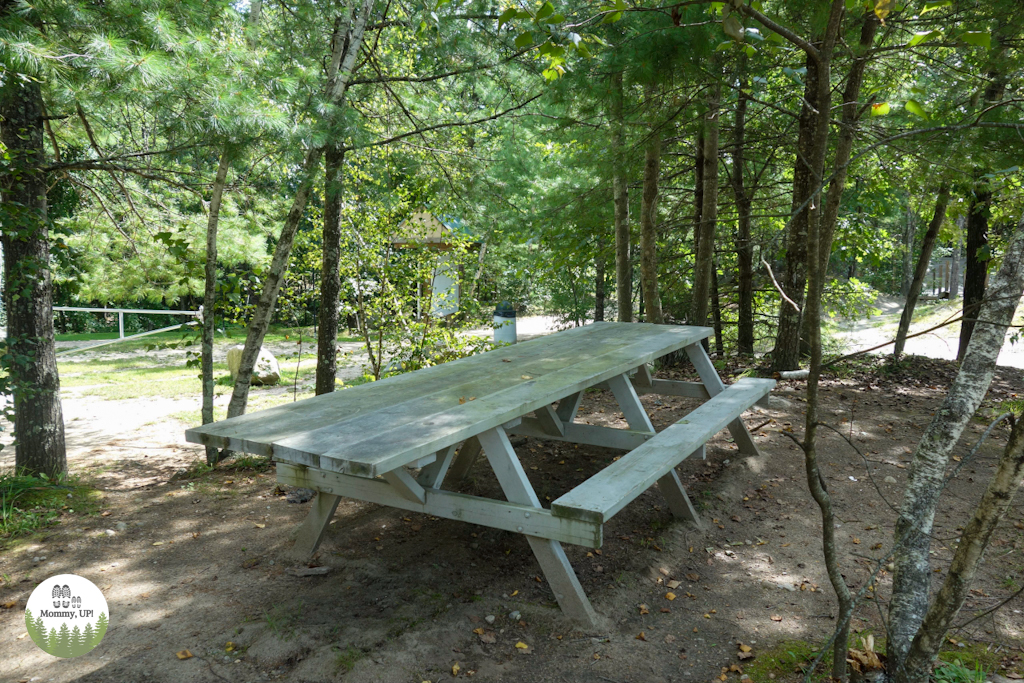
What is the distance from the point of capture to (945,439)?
2080mm

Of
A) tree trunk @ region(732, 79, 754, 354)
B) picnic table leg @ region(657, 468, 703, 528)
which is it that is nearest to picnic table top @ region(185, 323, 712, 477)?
picnic table leg @ region(657, 468, 703, 528)

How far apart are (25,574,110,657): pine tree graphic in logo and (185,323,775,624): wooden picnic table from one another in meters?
0.88

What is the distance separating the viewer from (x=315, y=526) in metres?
3.39

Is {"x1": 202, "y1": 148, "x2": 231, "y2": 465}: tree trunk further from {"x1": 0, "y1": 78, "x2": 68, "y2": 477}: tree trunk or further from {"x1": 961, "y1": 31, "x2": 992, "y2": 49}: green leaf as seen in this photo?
{"x1": 961, "y1": 31, "x2": 992, "y2": 49}: green leaf

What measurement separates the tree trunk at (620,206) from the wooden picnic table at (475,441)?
2.18 m

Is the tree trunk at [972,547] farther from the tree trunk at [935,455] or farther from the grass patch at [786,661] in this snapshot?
the grass patch at [786,661]

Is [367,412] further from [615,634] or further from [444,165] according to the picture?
[444,165]

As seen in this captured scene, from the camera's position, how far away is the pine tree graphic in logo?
267 centimetres

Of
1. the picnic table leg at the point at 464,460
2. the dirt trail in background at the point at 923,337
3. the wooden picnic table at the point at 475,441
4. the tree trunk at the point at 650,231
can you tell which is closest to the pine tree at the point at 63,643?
the wooden picnic table at the point at 475,441

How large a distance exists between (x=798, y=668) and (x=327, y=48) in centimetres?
541

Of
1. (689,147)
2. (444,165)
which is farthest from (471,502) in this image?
(689,147)

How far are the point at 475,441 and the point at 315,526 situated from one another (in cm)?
111

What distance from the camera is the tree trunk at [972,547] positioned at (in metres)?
1.90

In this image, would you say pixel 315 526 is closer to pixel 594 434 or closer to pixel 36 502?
pixel 594 434
